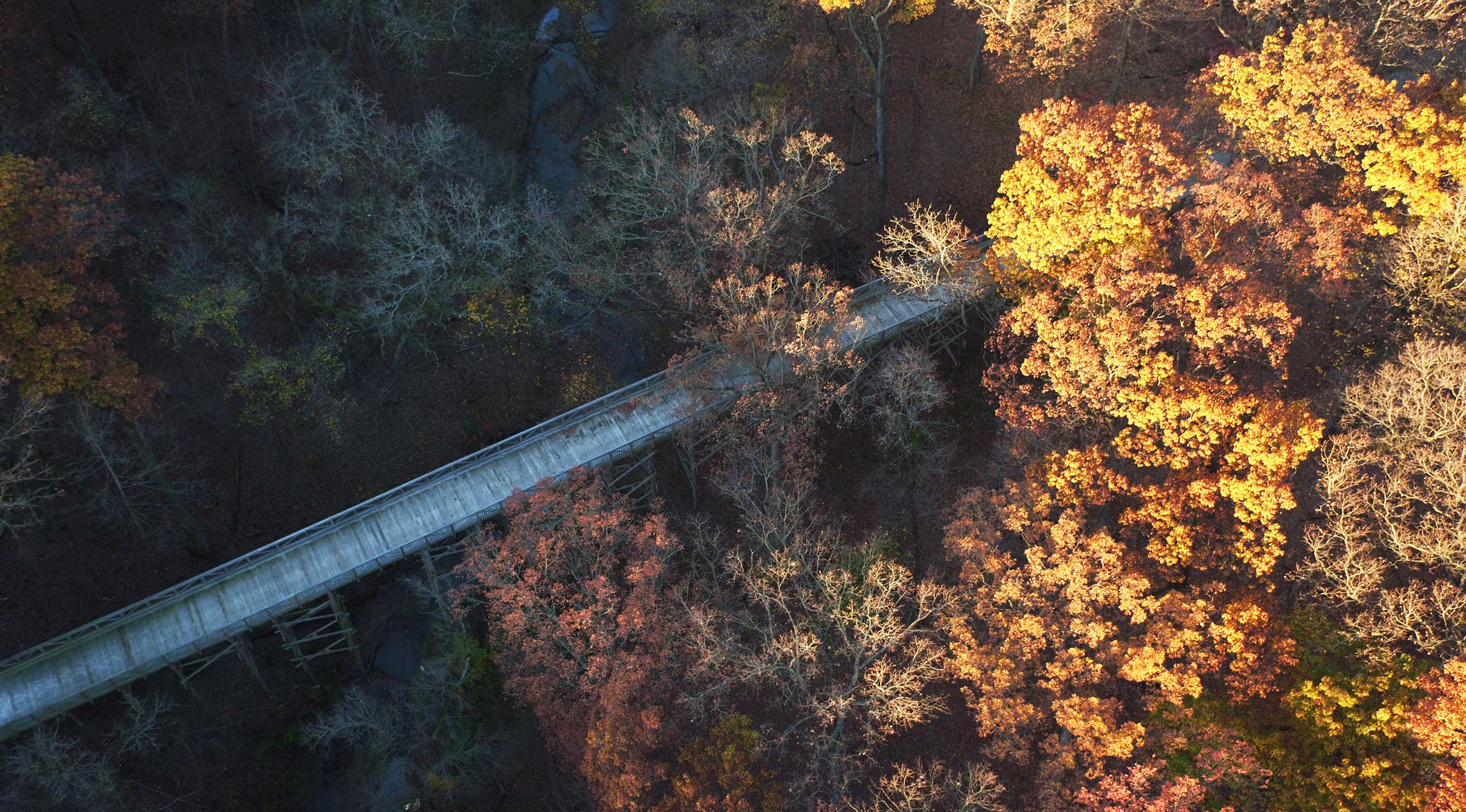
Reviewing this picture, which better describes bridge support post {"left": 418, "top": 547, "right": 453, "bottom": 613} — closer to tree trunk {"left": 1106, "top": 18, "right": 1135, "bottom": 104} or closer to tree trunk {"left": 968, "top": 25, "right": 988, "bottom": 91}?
tree trunk {"left": 968, "top": 25, "right": 988, "bottom": 91}

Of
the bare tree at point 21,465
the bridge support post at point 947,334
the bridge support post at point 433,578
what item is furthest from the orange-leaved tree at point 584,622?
the bridge support post at point 947,334

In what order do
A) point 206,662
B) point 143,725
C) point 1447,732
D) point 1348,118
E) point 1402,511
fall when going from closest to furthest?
1. point 1447,732
2. point 1402,511
3. point 1348,118
4. point 143,725
5. point 206,662

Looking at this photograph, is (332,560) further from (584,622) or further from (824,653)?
(824,653)

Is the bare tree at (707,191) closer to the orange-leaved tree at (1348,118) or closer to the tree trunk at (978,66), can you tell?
→ the tree trunk at (978,66)

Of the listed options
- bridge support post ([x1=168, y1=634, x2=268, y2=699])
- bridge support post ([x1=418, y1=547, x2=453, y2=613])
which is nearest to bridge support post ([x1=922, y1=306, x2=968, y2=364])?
bridge support post ([x1=418, y1=547, x2=453, y2=613])

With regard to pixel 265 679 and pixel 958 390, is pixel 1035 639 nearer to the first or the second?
pixel 958 390

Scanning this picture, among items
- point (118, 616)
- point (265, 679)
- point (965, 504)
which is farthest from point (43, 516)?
point (965, 504)

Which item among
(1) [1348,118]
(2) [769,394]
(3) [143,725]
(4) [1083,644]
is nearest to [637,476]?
(2) [769,394]
